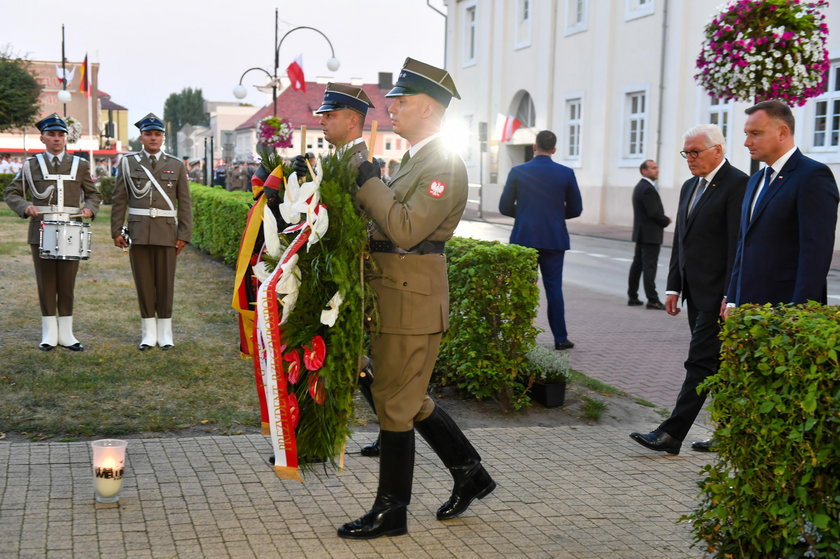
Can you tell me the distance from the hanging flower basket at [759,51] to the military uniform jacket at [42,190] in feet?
31.0

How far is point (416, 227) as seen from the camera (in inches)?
154

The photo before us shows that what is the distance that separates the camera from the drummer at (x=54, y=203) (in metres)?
8.26

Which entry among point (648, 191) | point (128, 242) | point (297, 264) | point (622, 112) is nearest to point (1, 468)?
point (297, 264)

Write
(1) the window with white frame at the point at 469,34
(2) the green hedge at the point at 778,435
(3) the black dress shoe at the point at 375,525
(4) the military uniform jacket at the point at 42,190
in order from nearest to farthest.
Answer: (2) the green hedge at the point at 778,435 → (3) the black dress shoe at the point at 375,525 → (4) the military uniform jacket at the point at 42,190 → (1) the window with white frame at the point at 469,34

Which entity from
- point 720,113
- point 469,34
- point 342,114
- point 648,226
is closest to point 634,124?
point 720,113

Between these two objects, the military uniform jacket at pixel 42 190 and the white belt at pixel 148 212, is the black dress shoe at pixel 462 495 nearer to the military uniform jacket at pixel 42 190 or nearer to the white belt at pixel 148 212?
the white belt at pixel 148 212

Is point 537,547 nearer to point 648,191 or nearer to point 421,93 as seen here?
point 421,93

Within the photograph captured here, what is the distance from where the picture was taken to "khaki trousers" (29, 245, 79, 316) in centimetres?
841

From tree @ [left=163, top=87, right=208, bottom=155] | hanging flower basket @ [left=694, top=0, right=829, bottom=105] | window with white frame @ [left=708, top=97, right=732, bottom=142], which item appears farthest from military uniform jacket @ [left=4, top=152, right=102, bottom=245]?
tree @ [left=163, top=87, right=208, bottom=155]

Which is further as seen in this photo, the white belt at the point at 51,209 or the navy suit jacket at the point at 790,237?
the white belt at the point at 51,209

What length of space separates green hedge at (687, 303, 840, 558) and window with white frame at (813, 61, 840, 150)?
19.8 m

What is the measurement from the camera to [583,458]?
5.59 meters

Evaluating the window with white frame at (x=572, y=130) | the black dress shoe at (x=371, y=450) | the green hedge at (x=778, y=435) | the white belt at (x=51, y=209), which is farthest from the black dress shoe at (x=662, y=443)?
the window with white frame at (x=572, y=130)

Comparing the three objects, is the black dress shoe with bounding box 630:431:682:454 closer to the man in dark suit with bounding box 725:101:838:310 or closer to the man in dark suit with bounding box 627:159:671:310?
the man in dark suit with bounding box 725:101:838:310
